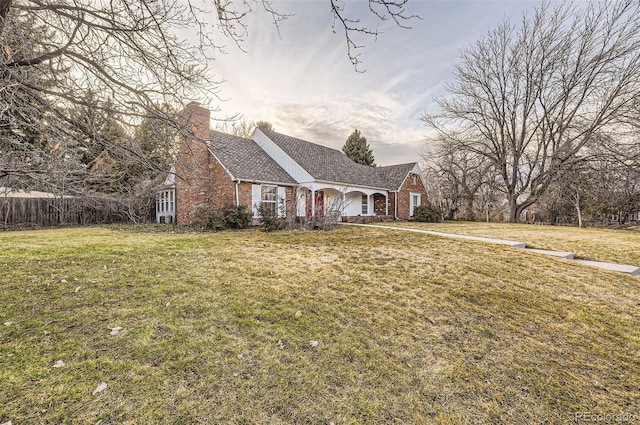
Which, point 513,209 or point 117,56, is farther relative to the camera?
point 513,209

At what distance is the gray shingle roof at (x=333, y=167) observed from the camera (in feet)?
56.6

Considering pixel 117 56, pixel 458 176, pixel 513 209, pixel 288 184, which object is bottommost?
pixel 513 209

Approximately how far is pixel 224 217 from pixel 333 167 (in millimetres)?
9867

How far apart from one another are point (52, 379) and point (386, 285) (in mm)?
4157

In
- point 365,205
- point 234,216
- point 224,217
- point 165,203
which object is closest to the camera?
point 224,217

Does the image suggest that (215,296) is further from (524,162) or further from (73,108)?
(524,162)

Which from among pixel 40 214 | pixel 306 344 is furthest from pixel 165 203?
pixel 306 344

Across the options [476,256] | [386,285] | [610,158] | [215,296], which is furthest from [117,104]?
[610,158]

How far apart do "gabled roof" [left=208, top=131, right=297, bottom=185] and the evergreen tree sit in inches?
671

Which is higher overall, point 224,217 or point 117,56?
point 117,56

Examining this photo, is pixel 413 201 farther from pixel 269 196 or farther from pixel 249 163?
pixel 249 163

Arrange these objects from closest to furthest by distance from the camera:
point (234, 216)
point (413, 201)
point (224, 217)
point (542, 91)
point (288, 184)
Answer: point (224, 217) → point (234, 216) → point (288, 184) → point (542, 91) → point (413, 201)

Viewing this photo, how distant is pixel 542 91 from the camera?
19359 mm

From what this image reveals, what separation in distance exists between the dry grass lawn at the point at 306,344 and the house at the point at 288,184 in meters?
6.34
